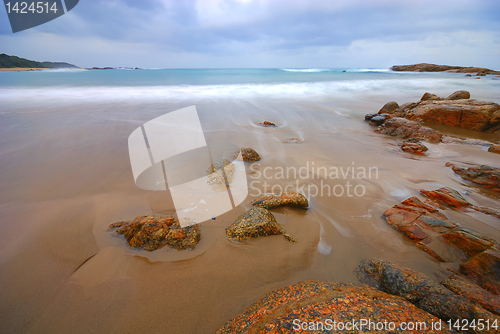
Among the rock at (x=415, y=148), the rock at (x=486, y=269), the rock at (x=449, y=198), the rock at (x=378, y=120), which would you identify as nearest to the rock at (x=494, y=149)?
the rock at (x=415, y=148)

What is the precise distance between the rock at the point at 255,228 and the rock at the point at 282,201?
38 cm

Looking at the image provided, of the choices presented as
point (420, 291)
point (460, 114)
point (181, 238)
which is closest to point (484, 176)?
point (420, 291)

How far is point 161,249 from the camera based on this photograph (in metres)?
2.51

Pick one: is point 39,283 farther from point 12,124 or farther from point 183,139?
point 12,124

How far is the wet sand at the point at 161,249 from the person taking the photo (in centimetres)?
196

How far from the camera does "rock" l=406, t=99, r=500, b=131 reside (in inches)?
319

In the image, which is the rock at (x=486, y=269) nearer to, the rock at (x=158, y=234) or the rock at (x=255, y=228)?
the rock at (x=255, y=228)

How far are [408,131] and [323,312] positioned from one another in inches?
321

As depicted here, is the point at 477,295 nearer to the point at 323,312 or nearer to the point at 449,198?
the point at 323,312

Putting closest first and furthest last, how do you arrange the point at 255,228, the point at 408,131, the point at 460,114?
the point at 255,228, the point at 408,131, the point at 460,114

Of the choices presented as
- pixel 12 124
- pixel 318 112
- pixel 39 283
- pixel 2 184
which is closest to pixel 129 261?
pixel 39 283

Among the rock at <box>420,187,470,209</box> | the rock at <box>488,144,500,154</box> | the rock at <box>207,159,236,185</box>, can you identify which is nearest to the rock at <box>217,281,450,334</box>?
the rock at <box>207,159,236,185</box>

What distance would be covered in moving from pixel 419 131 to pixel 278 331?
8.46 metres

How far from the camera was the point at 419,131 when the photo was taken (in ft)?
23.5
